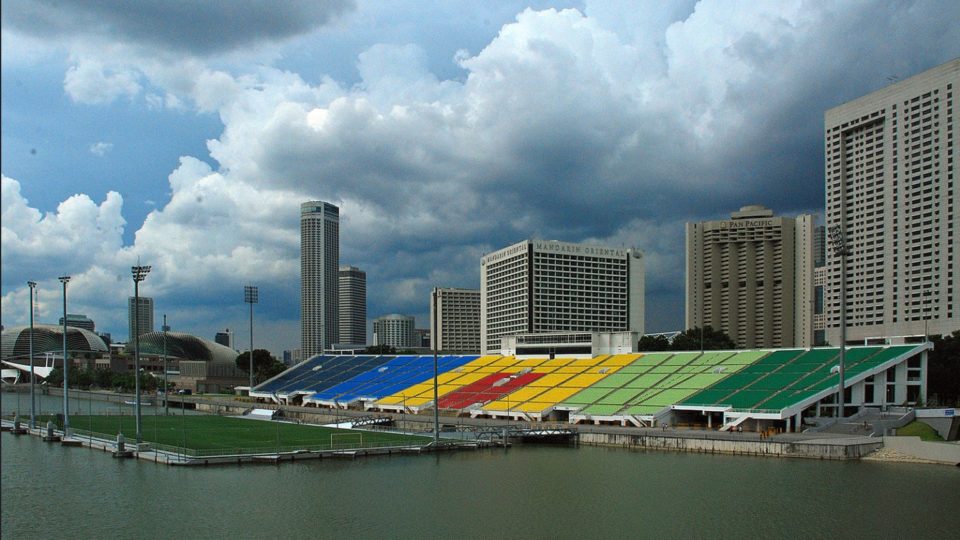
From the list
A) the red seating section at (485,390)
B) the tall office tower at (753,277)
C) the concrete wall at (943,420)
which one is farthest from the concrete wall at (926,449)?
the tall office tower at (753,277)

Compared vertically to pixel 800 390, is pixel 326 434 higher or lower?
lower

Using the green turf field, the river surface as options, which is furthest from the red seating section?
the river surface

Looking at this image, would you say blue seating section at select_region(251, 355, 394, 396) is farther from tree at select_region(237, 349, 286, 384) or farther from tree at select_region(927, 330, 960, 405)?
tree at select_region(927, 330, 960, 405)

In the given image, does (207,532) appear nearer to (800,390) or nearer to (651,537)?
(651,537)

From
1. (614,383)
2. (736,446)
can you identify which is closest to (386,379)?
(614,383)

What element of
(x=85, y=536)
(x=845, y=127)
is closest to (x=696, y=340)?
(x=845, y=127)

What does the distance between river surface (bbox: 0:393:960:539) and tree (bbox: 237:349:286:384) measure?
80.9 m

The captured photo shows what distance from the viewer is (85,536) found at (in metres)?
26.0

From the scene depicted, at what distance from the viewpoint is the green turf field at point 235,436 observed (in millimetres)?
46438

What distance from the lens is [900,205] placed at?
132750 millimetres

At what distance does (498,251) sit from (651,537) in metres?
141

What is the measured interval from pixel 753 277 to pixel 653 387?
127105 millimetres

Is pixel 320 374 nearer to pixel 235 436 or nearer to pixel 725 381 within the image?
pixel 235 436

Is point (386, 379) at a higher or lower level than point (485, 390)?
lower
